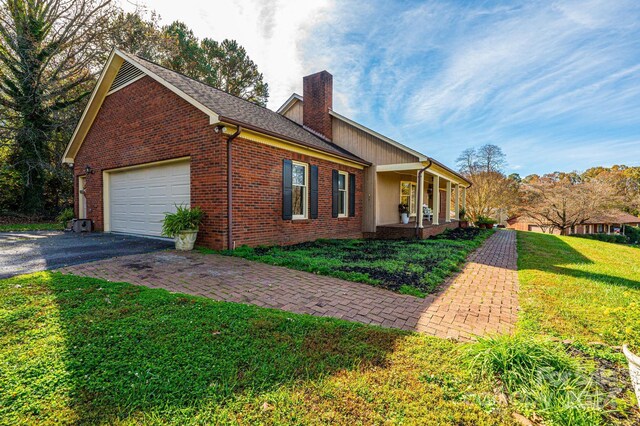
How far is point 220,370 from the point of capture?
2047 millimetres

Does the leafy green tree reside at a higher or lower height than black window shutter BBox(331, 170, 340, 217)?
higher

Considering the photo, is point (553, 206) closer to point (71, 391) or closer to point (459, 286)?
point (459, 286)

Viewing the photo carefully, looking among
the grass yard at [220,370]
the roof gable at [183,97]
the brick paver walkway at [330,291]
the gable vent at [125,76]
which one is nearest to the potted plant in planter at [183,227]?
the brick paver walkway at [330,291]

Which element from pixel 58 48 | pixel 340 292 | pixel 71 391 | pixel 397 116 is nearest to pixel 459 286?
pixel 340 292

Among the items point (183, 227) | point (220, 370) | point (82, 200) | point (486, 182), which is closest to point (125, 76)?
point (82, 200)

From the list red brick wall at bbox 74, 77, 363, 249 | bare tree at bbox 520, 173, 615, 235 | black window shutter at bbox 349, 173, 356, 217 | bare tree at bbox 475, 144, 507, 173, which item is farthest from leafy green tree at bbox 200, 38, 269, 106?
bare tree at bbox 520, 173, 615, 235

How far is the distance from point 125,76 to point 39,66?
8.82 metres

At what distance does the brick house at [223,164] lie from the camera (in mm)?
6809

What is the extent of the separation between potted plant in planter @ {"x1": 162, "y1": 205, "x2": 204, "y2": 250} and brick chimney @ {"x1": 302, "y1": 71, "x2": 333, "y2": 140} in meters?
7.38

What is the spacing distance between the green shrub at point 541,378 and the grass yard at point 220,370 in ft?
0.49

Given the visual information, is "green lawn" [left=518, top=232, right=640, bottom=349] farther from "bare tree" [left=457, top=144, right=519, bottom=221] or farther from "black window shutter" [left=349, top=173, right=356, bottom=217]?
"bare tree" [left=457, top=144, right=519, bottom=221]

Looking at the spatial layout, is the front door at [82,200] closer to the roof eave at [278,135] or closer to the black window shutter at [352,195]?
the roof eave at [278,135]

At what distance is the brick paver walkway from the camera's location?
3240 millimetres

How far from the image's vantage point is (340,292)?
4109 millimetres
